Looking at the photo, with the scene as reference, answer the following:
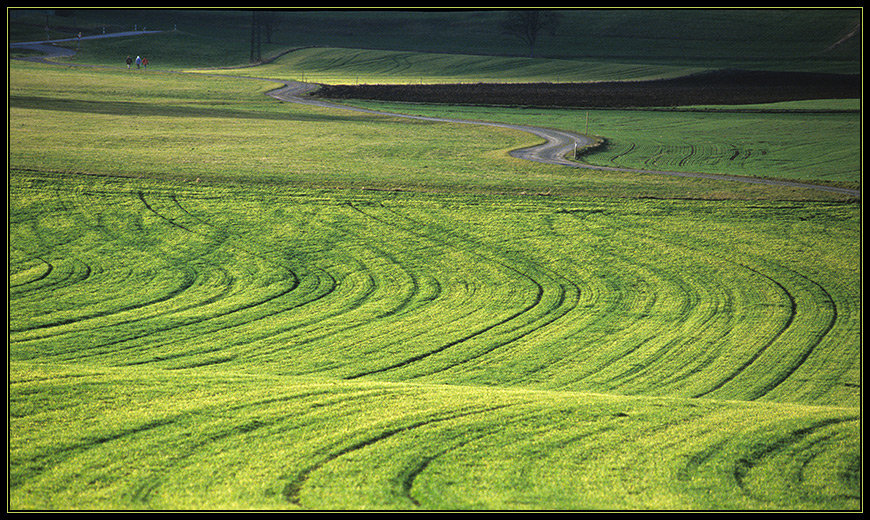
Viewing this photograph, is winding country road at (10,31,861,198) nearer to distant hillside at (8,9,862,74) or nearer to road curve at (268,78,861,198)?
road curve at (268,78,861,198)

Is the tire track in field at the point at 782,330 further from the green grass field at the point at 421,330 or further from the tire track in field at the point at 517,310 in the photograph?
the tire track in field at the point at 517,310

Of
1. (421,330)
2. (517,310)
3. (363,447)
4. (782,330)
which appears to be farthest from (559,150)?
(363,447)

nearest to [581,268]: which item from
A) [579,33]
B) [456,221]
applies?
[456,221]

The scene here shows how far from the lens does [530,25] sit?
137000 mm

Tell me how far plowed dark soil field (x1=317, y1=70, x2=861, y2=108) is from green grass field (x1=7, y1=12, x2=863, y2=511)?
98.1 ft

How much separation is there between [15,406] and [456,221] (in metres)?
20.4

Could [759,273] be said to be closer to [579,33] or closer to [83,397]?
[83,397]

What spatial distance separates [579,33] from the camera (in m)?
153

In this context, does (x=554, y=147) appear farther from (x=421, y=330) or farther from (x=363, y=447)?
(x=363, y=447)

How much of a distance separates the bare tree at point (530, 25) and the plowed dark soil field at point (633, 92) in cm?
4274

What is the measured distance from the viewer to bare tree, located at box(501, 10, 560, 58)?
136m

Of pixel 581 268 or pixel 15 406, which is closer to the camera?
pixel 15 406

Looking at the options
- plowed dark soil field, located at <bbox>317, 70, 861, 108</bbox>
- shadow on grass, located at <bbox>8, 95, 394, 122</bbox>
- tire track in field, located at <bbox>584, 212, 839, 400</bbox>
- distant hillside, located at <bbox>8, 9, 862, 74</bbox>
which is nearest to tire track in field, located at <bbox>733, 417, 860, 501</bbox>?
tire track in field, located at <bbox>584, 212, 839, 400</bbox>

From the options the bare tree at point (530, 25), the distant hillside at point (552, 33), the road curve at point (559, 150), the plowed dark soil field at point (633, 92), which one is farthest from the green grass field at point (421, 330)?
the bare tree at point (530, 25)
